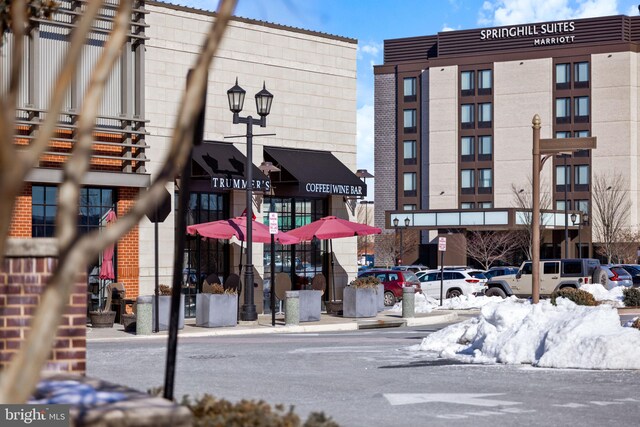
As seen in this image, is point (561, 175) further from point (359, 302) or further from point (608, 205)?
point (359, 302)

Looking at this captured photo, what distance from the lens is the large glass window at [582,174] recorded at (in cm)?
Answer: 8950

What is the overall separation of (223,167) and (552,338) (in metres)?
16.2

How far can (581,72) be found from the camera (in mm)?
89688

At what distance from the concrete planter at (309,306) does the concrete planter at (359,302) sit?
5.11 ft

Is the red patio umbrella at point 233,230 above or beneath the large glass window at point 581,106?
beneath

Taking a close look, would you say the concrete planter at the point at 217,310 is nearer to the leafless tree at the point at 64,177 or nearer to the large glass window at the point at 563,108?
the leafless tree at the point at 64,177

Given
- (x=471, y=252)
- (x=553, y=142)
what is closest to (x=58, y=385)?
(x=553, y=142)

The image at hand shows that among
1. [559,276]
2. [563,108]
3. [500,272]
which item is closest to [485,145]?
[563,108]

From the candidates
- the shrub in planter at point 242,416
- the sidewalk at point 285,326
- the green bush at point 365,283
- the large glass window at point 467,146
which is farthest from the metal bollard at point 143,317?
the large glass window at point 467,146

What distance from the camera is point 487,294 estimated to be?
4244 cm

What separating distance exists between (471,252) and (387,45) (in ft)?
84.5

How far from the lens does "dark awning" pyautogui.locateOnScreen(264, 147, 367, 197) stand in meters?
33.1

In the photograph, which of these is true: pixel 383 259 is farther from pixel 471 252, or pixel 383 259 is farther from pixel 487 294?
pixel 487 294

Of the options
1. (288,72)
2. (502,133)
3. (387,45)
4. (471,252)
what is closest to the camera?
(288,72)
